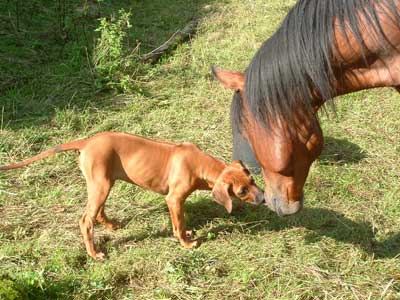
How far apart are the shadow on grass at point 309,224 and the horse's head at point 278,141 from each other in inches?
34.8

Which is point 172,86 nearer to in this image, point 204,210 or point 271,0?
point 204,210

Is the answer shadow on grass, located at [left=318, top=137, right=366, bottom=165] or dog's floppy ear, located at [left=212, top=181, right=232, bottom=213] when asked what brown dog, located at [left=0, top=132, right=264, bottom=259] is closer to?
dog's floppy ear, located at [left=212, top=181, right=232, bottom=213]

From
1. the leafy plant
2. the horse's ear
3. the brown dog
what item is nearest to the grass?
the leafy plant

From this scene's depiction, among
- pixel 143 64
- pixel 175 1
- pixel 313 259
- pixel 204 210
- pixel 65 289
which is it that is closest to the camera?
pixel 65 289

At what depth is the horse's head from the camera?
8.03 ft

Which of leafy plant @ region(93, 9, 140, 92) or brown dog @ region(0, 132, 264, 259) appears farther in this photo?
leafy plant @ region(93, 9, 140, 92)

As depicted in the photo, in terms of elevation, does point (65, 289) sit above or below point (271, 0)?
below

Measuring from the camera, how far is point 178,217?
3.26m

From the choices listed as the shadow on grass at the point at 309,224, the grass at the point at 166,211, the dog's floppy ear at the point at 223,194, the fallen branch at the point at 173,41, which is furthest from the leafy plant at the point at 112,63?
the dog's floppy ear at the point at 223,194

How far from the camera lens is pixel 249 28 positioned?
6750 mm

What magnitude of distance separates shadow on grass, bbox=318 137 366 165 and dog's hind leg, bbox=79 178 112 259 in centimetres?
184

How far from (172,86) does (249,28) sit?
6.01ft

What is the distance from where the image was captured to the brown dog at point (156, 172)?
311 centimetres

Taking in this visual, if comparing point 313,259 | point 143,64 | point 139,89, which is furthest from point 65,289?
point 143,64
